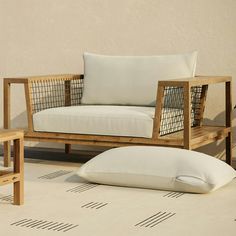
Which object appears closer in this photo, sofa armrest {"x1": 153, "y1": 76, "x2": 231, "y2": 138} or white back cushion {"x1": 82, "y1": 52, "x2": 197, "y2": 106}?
sofa armrest {"x1": 153, "y1": 76, "x2": 231, "y2": 138}

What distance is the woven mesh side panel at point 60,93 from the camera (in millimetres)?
5367

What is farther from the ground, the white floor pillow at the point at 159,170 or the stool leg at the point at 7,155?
the white floor pillow at the point at 159,170

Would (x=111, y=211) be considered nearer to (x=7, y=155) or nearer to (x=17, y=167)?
(x=17, y=167)

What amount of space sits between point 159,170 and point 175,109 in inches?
34.0

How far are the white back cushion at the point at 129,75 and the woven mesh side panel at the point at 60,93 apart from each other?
0.20 meters

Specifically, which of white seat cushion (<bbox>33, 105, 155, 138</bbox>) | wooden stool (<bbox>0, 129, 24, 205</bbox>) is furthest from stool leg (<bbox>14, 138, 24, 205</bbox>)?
white seat cushion (<bbox>33, 105, 155, 138</bbox>)

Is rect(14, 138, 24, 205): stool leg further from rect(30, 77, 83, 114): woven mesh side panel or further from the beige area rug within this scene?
rect(30, 77, 83, 114): woven mesh side panel

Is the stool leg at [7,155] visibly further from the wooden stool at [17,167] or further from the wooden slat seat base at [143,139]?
the wooden stool at [17,167]

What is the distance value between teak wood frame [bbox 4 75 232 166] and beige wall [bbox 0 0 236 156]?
24cm

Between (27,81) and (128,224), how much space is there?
1957mm

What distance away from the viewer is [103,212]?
11.1 feet

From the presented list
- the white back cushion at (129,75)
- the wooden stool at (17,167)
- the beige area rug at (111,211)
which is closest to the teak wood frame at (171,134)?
the white back cushion at (129,75)

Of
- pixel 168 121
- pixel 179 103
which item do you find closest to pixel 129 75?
pixel 179 103

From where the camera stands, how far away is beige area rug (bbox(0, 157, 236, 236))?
9.87 feet
